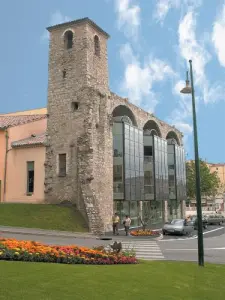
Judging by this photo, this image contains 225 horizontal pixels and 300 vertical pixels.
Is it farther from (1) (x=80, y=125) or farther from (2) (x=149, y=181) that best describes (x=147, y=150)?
(1) (x=80, y=125)

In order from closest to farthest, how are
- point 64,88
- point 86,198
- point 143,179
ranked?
point 86,198
point 64,88
point 143,179

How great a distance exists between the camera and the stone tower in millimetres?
29234

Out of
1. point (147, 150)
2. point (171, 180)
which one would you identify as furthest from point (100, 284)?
point (171, 180)

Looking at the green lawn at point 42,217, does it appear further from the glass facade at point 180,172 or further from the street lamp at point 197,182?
the glass facade at point 180,172

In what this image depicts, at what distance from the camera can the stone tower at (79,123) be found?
29.2 m

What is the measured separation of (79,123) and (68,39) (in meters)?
7.87

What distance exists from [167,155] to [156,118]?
5.04m

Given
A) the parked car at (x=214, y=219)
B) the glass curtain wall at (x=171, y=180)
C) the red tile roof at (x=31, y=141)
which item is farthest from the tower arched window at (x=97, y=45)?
the parked car at (x=214, y=219)

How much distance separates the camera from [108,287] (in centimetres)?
728

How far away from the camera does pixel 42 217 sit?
87.0 ft

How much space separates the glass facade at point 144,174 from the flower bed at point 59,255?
69.7 feet

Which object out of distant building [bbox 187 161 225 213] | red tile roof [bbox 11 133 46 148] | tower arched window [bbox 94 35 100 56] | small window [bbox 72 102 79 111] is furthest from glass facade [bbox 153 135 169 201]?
distant building [bbox 187 161 225 213]

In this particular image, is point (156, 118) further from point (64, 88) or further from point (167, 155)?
point (64, 88)

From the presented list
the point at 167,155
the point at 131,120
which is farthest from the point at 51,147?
the point at 167,155
